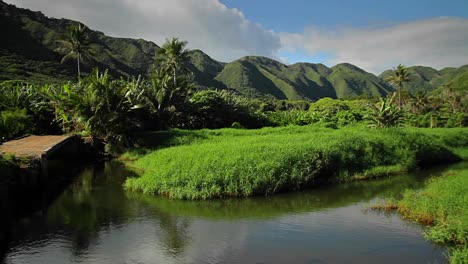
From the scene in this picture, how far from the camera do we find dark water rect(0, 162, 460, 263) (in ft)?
38.9

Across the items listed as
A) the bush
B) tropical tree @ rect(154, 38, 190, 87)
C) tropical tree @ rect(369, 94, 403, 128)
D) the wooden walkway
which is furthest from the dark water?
tropical tree @ rect(154, 38, 190, 87)

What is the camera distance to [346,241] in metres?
13.0

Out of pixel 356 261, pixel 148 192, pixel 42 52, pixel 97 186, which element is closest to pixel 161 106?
pixel 97 186

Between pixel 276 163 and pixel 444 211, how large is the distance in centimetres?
776

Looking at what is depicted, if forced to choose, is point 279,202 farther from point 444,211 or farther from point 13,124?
point 13,124

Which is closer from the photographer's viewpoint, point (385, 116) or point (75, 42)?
point (385, 116)

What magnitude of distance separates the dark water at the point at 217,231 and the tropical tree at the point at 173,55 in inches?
1163

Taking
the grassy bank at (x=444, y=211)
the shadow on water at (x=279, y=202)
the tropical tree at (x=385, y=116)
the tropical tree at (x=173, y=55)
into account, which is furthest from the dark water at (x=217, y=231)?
the tropical tree at (x=173, y=55)

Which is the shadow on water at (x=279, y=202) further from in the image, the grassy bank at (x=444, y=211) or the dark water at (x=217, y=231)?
the grassy bank at (x=444, y=211)

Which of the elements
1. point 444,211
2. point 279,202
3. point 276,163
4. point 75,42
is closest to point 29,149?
point 276,163

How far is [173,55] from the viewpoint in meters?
47.2

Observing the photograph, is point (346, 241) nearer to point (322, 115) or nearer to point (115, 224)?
point (115, 224)

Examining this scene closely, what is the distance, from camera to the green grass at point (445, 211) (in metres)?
12.2

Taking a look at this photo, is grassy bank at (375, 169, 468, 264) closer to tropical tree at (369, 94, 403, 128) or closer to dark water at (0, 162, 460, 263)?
dark water at (0, 162, 460, 263)
